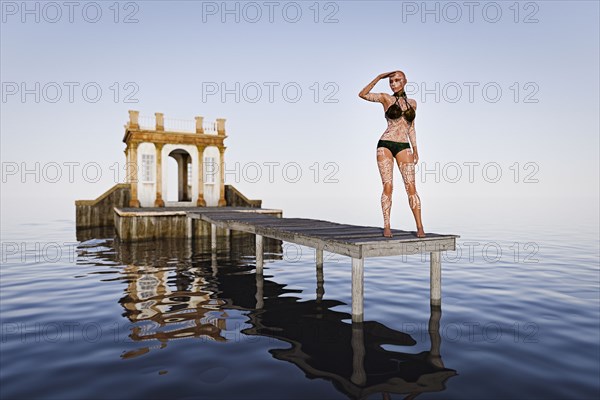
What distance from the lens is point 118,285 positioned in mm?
9562

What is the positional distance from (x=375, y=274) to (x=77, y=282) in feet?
25.2

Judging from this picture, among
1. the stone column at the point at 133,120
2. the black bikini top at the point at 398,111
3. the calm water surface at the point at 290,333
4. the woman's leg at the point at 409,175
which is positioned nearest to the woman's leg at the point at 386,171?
the woman's leg at the point at 409,175

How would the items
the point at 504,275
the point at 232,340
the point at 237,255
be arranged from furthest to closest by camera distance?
the point at 237,255
the point at 504,275
the point at 232,340

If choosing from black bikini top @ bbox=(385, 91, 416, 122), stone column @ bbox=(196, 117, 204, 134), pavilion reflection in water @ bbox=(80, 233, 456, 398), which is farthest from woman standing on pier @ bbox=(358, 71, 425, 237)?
stone column @ bbox=(196, 117, 204, 134)

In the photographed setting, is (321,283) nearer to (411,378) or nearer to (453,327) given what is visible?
(453,327)

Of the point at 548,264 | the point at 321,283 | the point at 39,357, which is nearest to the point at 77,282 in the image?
the point at 39,357

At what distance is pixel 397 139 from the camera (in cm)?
705

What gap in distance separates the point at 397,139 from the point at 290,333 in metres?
3.67

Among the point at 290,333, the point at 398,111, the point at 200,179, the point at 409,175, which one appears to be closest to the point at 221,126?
the point at 200,179

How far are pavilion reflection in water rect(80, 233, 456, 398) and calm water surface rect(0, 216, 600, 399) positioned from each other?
0.02 meters

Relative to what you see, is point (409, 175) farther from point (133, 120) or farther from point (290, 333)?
point (133, 120)

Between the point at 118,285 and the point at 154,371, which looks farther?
the point at 118,285

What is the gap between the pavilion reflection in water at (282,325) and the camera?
4.75m

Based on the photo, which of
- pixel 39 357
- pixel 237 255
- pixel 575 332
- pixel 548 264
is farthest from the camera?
pixel 237 255
